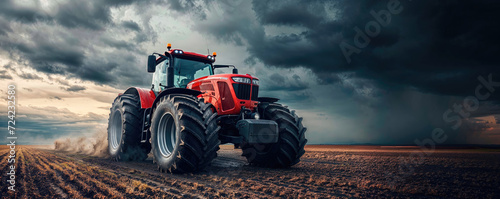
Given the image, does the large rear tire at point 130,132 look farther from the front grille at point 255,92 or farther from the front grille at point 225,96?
the front grille at point 255,92

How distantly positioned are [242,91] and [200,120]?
154cm

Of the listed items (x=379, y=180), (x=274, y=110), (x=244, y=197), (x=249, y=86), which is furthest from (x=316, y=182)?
(x=249, y=86)

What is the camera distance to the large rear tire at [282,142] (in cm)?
639

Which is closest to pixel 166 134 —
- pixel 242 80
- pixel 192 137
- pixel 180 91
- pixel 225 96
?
pixel 180 91

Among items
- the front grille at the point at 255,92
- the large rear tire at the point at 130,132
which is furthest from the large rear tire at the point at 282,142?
the large rear tire at the point at 130,132

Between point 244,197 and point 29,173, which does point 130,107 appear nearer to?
point 29,173

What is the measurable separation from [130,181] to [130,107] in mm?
4176

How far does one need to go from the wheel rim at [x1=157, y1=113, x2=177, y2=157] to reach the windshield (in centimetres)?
175

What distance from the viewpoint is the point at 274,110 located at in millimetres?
6668

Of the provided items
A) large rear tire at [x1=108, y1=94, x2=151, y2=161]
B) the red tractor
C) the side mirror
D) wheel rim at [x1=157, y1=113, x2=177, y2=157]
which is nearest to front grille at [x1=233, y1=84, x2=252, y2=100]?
the red tractor

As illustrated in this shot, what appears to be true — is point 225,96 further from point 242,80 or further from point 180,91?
point 180,91

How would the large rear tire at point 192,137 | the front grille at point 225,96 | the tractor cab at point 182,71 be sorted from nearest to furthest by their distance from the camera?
the large rear tire at point 192,137 → the front grille at point 225,96 → the tractor cab at point 182,71

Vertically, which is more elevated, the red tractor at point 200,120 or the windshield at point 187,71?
the windshield at point 187,71

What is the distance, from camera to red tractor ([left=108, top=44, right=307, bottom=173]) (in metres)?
5.36
